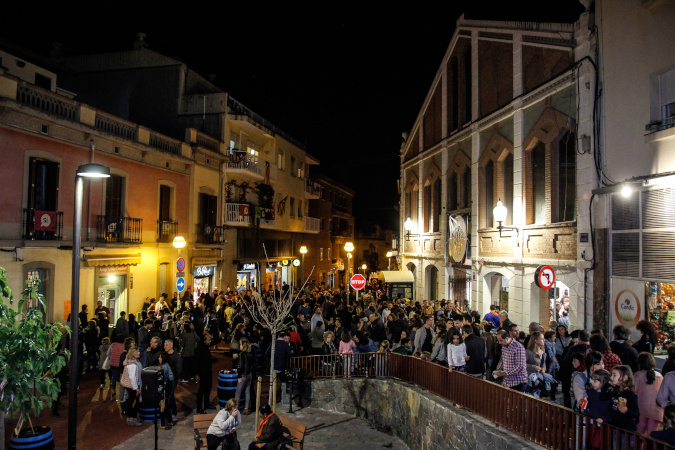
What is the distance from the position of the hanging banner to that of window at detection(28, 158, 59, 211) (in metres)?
17.3

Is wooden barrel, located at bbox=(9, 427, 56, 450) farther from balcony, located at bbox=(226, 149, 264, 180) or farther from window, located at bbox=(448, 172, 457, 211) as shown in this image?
balcony, located at bbox=(226, 149, 264, 180)

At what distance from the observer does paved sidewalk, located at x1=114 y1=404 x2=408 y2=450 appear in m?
9.48

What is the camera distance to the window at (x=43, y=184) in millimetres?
14984

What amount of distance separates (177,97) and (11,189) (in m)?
13.9

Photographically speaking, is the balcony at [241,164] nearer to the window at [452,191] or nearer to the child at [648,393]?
the window at [452,191]

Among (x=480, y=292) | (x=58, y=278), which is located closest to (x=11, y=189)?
(x=58, y=278)

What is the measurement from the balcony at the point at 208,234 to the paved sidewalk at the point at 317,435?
14.6 metres

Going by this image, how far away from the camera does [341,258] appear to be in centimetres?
5684

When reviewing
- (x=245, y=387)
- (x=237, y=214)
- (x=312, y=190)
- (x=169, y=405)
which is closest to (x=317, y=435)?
(x=245, y=387)

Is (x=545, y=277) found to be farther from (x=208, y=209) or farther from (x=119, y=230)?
(x=208, y=209)

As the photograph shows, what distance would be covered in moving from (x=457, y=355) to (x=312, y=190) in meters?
34.4

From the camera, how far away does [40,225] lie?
14859 millimetres

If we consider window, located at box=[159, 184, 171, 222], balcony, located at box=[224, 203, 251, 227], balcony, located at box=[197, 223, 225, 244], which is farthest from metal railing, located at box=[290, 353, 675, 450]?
balcony, located at box=[224, 203, 251, 227]

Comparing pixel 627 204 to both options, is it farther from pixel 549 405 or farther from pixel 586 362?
pixel 549 405
